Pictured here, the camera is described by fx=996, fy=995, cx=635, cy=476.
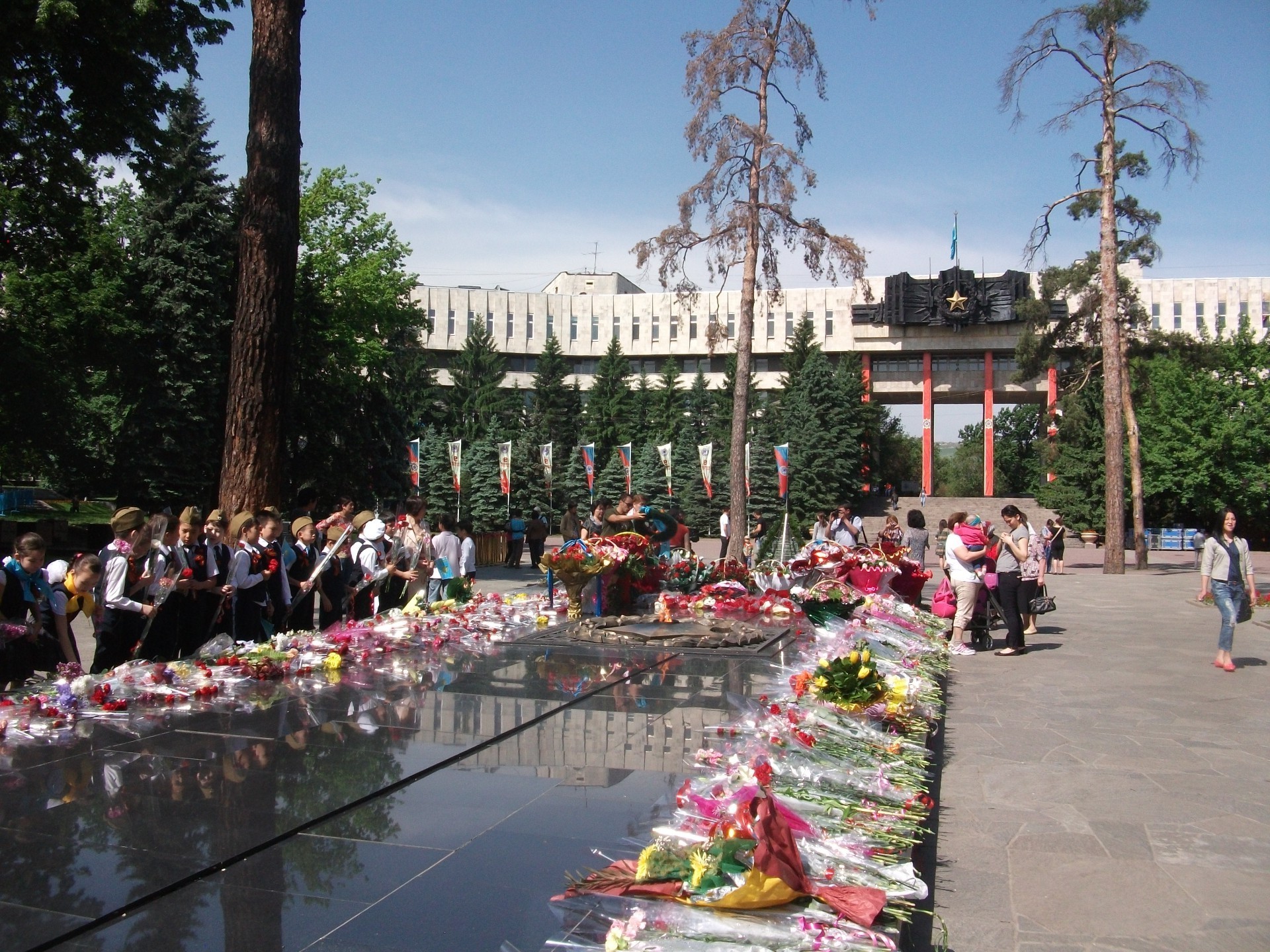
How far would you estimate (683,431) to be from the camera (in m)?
63.8

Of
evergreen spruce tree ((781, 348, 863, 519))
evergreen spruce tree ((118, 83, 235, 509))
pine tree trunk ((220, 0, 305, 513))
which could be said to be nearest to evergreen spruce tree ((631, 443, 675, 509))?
evergreen spruce tree ((781, 348, 863, 519))

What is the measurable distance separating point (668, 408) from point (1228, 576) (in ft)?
181

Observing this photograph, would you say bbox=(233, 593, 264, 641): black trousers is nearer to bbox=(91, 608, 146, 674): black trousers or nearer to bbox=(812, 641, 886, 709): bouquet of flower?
bbox=(91, 608, 146, 674): black trousers

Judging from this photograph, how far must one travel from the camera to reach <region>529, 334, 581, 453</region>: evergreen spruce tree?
2562 inches

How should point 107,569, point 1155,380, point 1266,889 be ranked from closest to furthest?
point 1266,889 → point 107,569 → point 1155,380

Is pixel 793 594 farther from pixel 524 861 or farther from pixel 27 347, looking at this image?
pixel 27 347

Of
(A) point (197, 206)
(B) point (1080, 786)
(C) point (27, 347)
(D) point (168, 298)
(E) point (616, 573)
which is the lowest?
(B) point (1080, 786)

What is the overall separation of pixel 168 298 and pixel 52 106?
31.5 feet

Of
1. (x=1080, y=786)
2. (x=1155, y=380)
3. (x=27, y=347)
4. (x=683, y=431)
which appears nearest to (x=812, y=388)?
(x=683, y=431)

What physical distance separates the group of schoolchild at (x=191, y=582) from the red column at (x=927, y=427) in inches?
2050

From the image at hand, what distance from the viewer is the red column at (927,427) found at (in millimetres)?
60438

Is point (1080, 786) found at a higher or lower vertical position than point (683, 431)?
lower

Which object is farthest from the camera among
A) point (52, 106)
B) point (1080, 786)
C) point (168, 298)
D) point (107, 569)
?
point (168, 298)

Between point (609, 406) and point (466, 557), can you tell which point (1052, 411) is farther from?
point (609, 406)
